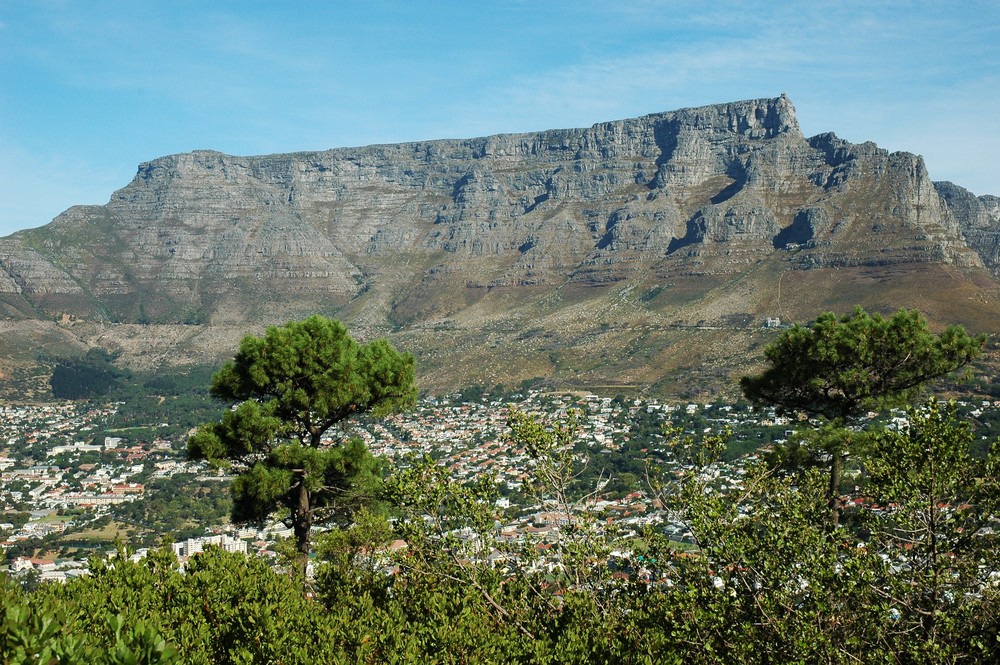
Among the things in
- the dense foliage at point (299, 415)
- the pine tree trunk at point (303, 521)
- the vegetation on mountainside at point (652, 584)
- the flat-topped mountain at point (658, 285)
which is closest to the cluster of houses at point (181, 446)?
the flat-topped mountain at point (658, 285)

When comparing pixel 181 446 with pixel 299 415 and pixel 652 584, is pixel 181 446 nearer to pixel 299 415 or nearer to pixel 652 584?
pixel 299 415

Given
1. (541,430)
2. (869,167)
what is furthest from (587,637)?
(869,167)

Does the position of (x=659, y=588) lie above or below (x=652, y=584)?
above

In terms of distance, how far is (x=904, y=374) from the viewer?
17719mm

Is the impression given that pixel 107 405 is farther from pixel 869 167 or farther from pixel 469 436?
pixel 869 167

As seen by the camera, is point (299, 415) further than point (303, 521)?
Yes

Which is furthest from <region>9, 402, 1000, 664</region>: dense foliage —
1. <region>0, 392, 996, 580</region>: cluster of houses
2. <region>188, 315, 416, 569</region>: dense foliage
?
<region>0, 392, 996, 580</region>: cluster of houses

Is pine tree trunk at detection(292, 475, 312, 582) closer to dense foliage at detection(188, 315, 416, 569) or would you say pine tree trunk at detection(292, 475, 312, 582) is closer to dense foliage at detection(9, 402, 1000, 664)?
dense foliage at detection(188, 315, 416, 569)

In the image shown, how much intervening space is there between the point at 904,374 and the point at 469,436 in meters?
65.8

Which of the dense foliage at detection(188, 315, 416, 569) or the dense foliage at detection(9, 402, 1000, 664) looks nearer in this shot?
the dense foliage at detection(9, 402, 1000, 664)

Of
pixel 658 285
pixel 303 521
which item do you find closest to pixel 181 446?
pixel 303 521

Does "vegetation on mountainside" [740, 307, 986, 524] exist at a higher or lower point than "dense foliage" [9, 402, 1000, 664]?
higher

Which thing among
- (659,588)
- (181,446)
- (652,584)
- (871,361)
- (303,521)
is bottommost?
(181,446)

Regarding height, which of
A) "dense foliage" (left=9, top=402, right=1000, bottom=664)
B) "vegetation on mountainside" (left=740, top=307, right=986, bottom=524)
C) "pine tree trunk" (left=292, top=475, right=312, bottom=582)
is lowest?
"pine tree trunk" (left=292, top=475, right=312, bottom=582)
